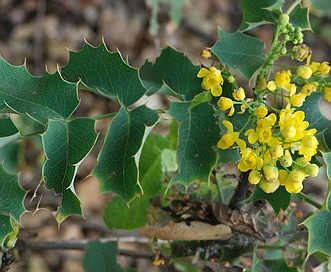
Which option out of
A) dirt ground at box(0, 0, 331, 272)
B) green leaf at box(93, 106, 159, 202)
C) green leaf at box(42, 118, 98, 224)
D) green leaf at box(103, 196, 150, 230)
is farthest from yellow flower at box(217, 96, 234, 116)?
dirt ground at box(0, 0, 331, 272)

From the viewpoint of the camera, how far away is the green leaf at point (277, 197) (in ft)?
3.32

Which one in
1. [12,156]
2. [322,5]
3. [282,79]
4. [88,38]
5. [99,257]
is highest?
[282,79]

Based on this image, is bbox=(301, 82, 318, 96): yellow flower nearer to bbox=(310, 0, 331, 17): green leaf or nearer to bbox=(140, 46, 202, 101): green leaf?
bbox=(140, 46, 202, 101): green leaf

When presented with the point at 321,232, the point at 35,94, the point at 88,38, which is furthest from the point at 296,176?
the point at 88,38

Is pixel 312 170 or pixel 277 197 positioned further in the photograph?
pixel 277 197

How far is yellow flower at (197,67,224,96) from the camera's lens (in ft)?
3.24

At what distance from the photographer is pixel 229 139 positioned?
3.14 ft

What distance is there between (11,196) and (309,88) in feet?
1.84

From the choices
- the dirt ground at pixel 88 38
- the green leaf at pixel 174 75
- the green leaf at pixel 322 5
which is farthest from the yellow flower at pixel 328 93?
Answer: the dirt ground at pixel 88 38

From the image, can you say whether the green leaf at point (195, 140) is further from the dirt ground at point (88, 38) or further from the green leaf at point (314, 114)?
the dirt ground at point (88, 38)

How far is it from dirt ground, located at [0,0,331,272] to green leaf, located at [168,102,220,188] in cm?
149

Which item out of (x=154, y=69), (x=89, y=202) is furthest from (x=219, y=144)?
(x=89, y=202)

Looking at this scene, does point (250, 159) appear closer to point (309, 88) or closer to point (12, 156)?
point (309, 88)

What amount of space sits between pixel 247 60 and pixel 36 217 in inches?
67.2
